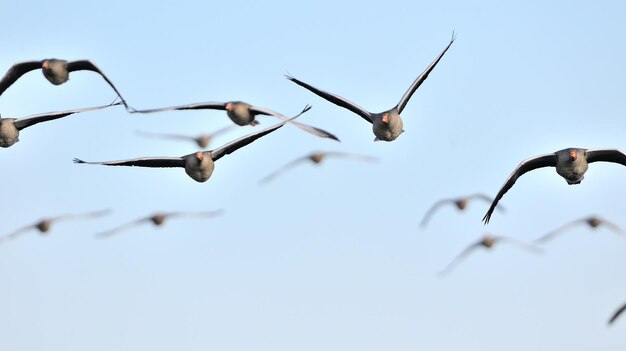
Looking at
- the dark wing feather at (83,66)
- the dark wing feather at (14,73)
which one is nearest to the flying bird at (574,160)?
the dark wing feather at (83,66)

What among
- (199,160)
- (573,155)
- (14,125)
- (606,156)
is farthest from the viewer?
(14,125)

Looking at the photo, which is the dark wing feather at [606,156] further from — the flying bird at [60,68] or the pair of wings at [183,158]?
the flying bird at [60,68]

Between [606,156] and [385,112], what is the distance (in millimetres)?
5173

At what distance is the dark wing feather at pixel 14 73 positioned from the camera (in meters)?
33.0

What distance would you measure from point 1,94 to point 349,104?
905 centimetres

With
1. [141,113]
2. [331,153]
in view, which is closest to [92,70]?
[141,113]

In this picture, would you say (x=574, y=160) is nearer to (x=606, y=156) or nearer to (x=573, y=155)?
(x=573, y=155)

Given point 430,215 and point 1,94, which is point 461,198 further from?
point 1,94

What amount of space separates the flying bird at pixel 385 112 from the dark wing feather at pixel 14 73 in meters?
6.59

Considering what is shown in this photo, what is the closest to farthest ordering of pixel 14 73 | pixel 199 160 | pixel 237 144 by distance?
pixel 199 160 → pixel 237 144 → pixel 14 73

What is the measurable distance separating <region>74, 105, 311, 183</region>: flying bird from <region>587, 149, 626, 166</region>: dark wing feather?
7.00 metres

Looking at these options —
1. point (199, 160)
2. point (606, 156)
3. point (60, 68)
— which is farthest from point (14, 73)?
point (606, 156)

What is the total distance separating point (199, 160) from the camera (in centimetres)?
3020

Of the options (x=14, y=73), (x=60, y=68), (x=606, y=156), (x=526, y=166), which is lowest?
(x=14, y=73)
